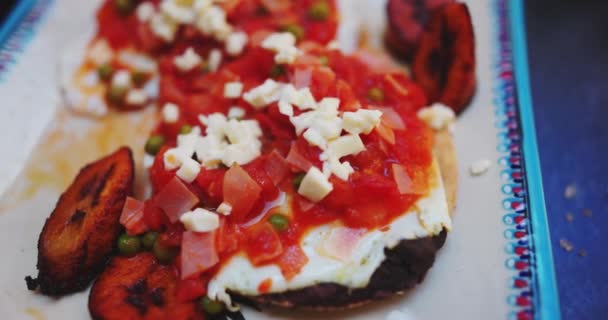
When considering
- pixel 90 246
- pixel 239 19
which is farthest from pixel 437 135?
pixel 90 246

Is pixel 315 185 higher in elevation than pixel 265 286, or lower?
higher

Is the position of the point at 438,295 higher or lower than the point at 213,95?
lower

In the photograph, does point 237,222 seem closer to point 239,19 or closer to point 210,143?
point 210,143

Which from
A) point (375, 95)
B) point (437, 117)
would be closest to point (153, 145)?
point (375, 95)

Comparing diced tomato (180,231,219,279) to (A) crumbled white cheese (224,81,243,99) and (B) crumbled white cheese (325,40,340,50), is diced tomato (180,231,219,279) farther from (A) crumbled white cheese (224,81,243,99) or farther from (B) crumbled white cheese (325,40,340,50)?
(B) crumbled white cheese (325,40,340,50)

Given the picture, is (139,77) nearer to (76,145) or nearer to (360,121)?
(76,145)

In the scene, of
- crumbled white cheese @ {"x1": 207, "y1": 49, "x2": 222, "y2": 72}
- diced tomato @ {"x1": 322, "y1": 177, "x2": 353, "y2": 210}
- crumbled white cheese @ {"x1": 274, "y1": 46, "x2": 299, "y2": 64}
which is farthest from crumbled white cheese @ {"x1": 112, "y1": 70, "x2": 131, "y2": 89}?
diced tomato @ {"x1": 322, "y1": 177, "x2": 353, "y2": 210}
